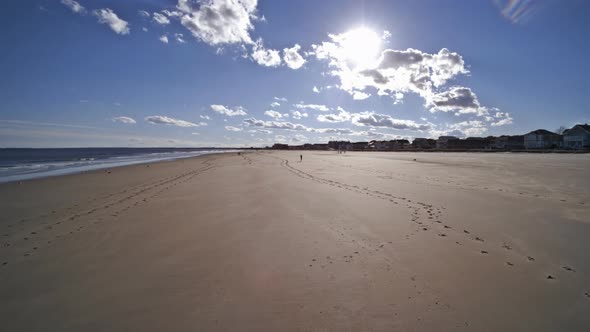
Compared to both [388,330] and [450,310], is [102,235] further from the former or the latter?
[450,310]

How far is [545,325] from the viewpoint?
3086 millimetres

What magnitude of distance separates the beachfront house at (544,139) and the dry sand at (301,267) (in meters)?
95.7

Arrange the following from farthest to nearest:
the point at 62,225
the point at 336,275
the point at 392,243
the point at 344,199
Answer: the point at 344,199
the point at 62,225
the point at 392,243
the point at 336,275

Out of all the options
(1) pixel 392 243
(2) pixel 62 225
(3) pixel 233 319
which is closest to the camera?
(3) pixel 233 319

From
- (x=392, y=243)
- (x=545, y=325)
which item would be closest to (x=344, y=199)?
(x=392, y=243)

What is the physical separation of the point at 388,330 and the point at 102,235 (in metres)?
7.31

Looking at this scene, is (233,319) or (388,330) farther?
(233,319)

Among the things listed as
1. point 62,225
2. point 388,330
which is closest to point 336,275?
point 388,330

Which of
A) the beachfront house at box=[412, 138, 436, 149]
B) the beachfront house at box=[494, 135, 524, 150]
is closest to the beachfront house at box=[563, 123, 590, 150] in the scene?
the beachfront house at box=[494, 135, 524, 150]

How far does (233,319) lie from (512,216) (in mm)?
8884

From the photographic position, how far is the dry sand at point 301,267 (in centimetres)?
325

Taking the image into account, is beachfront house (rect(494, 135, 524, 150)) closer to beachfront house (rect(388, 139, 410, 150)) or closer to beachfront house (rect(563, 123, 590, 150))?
beachfront house (rect(563, 123, 590, 150))

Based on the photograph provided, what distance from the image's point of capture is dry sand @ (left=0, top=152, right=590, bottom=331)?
325cm

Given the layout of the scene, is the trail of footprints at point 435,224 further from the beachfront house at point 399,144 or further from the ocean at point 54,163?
the beachfront house at point 399,144
